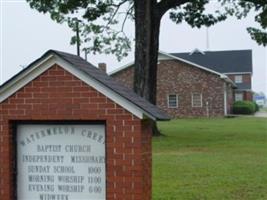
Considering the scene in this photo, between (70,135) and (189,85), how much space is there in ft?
167

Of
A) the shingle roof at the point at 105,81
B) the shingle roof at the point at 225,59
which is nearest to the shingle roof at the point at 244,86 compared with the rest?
the shingle roof at the point at 225,59

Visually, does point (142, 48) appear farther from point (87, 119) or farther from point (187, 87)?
point (187, 87)

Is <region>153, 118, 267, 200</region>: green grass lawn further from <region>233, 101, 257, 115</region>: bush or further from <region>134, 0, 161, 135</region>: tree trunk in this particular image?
<region>233, 101, 257, 115</region>: bush

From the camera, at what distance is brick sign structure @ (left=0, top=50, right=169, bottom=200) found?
724 centimetres

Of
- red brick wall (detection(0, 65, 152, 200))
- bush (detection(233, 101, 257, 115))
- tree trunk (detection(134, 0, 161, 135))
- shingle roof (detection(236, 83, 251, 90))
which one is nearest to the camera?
red brick wall (detection(0, 65, 152, 200))

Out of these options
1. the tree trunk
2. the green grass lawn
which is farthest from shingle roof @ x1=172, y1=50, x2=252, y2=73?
the green grass lawn

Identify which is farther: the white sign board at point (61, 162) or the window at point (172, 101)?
the window at point (172, 101)

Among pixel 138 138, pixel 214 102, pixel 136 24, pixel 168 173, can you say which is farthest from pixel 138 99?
pixel 214 102

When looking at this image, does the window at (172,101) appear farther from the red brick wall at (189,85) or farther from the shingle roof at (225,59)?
the shingle roof at (225,59)

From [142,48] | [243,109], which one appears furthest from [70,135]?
[243,109]

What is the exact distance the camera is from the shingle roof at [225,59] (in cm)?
7869

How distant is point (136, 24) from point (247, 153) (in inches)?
365

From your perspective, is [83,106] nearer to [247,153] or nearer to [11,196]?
[11,196]

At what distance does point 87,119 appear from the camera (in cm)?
731
